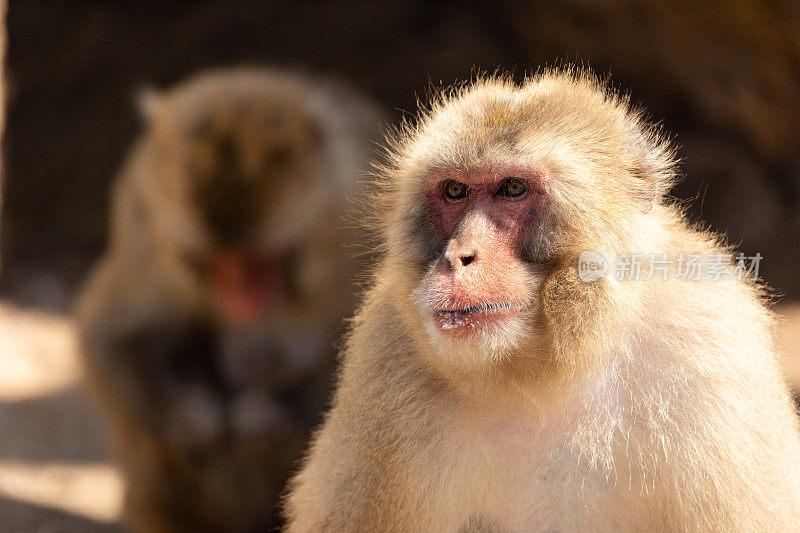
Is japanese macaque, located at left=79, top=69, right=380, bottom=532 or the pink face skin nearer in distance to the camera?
the pink face skin

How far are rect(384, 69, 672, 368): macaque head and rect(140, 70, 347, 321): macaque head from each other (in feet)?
8.00

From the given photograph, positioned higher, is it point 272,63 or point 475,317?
point 272,63

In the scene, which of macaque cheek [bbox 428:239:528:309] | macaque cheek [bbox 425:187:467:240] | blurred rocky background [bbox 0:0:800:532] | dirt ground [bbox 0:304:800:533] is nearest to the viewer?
macaque cheek [bbox 428:239:528:309]

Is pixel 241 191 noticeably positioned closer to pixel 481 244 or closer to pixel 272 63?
pixel 481 244

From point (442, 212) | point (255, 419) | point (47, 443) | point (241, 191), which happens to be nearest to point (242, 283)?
point (241, 191)

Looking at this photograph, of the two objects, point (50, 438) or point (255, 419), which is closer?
point (255, 419)

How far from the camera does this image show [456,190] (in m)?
2.53

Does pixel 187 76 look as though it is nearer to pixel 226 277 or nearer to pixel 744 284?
pixel 226 277

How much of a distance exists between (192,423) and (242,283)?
0.86 m

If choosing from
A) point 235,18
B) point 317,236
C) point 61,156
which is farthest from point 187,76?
point 317,236

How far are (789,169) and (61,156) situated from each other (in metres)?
6.00

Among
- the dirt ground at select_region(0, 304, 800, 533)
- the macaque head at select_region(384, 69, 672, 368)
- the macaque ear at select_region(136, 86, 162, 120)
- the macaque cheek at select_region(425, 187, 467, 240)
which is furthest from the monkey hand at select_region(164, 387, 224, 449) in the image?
the macaque cheek at select_region(425, 187, 467, 240)

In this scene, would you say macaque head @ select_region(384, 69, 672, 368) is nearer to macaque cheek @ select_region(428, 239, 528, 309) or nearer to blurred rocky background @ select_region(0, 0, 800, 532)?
macaque cheek @ select_region(428, 239, 528, 309)

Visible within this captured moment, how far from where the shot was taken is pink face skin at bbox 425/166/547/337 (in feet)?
7.46
